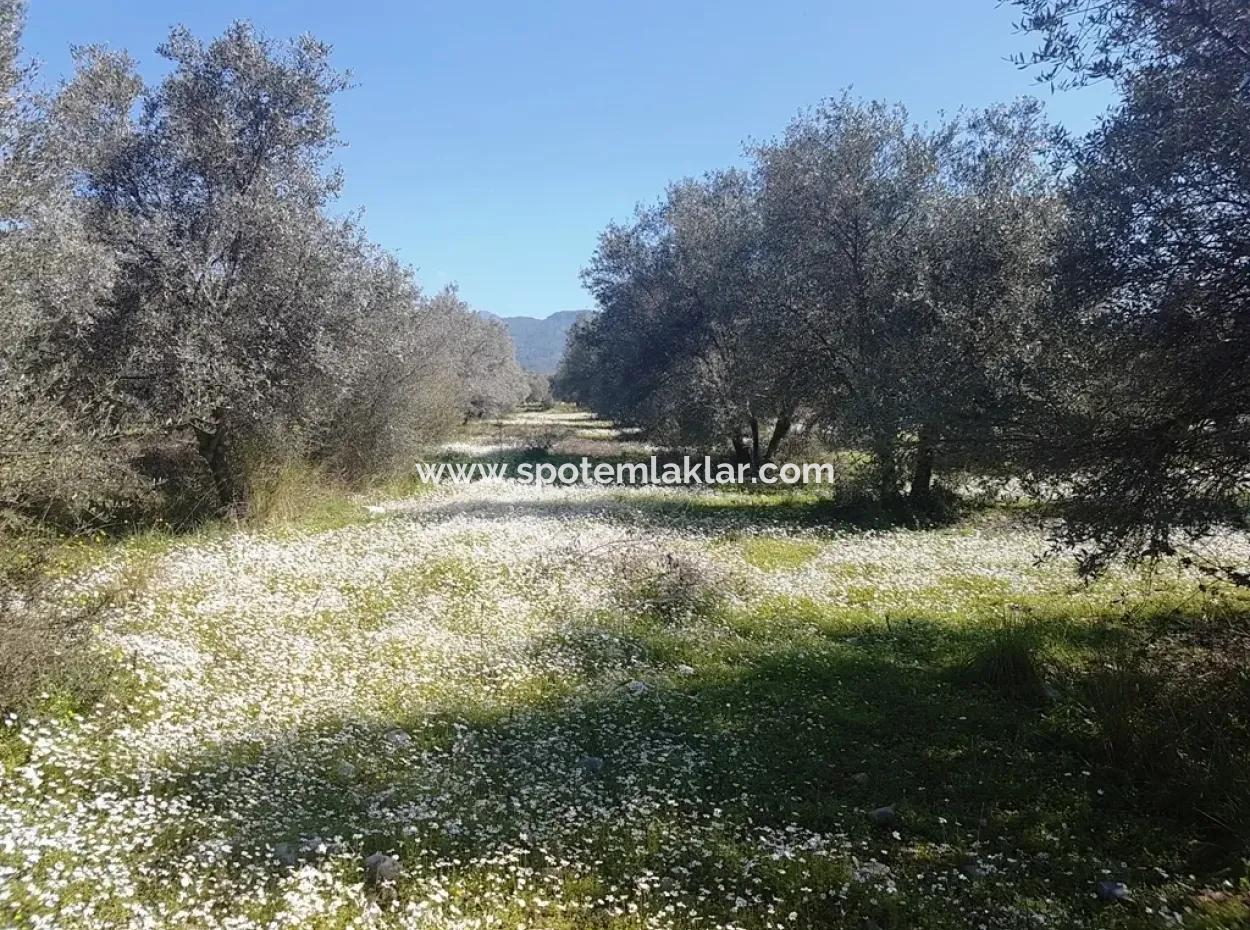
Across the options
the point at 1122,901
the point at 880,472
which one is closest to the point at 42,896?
the point at 1122,901

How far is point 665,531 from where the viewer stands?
16875 millimetres

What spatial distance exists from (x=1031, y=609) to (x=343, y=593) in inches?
446

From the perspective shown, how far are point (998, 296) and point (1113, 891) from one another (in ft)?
48.2

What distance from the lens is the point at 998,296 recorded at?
1623cm

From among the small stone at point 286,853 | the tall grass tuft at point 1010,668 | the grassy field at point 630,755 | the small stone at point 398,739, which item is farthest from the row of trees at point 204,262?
the tall grass tuft at point 1010,668

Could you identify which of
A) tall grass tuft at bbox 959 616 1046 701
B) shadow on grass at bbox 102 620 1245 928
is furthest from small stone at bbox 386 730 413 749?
tall grass tuft at bbox 959 616 1046 701

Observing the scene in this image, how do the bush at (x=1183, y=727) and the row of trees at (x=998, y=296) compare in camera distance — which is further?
the row of trees at (x=998, y=296)

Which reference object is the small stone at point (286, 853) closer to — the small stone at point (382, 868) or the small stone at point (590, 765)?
the small stone at point (382, 868)

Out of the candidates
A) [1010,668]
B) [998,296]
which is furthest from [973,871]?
[998,296]

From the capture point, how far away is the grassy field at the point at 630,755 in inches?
181

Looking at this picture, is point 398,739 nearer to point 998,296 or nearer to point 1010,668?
point 1010,668

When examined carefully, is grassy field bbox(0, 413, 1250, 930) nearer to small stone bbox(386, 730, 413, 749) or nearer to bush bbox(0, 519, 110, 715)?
small stone bbox(386, 730, 413, 749)

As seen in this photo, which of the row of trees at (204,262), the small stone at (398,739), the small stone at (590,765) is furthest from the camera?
the row of trees at (204,262)

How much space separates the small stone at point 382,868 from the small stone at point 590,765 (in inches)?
79.7
